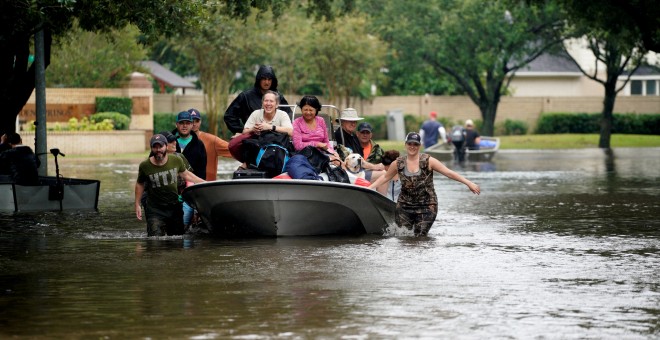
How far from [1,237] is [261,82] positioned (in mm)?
3853

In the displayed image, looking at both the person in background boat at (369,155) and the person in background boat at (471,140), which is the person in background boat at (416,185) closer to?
the person in background boat at (369,155)

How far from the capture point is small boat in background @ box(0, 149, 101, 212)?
2069 centimetres

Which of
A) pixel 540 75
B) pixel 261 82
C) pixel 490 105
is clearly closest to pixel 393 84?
pixel 540 75

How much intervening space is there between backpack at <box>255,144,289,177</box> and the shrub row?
5256 centimetres

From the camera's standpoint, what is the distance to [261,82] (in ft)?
56.5

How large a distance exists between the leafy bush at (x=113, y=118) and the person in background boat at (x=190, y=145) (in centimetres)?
3153

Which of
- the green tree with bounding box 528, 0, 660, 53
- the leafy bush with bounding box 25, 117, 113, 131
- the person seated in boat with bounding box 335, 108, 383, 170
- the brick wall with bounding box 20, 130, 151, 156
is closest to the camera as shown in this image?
the person seated in boat with bounding box 335, 108, 383, 170

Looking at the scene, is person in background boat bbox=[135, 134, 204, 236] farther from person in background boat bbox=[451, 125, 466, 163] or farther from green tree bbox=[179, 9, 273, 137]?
green tree bbox=[179, 9, 273, 137]

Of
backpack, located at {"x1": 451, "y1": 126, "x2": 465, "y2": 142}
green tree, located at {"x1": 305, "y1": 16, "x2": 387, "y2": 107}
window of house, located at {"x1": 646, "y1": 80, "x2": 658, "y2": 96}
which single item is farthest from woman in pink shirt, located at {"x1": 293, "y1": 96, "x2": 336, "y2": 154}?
window of house, located at {"x1": 646, "y1": 80, "x2": 658, "y2": 96}

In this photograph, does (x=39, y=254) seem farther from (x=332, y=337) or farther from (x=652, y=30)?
(x=652, y=30)

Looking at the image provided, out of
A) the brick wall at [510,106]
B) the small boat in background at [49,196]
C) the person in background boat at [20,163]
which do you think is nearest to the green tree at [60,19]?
the person in background boat at [20,163]

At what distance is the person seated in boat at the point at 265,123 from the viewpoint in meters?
16.4

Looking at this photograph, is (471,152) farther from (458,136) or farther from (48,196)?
(48,196)

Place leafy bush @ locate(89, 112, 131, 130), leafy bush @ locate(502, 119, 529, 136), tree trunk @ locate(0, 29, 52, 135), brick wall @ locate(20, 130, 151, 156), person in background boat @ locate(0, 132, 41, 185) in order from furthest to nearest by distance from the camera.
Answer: leafy bush @ locate(502, 119, 529, 136) → leafy bush @ locate(89, 112, 131, 130) → brick wall @ locate(20, 130, 151, 156) → tree trunk @ locate(0, 29, 52, 135) → person in background boat @ locate(0, 132, 41, 185)
